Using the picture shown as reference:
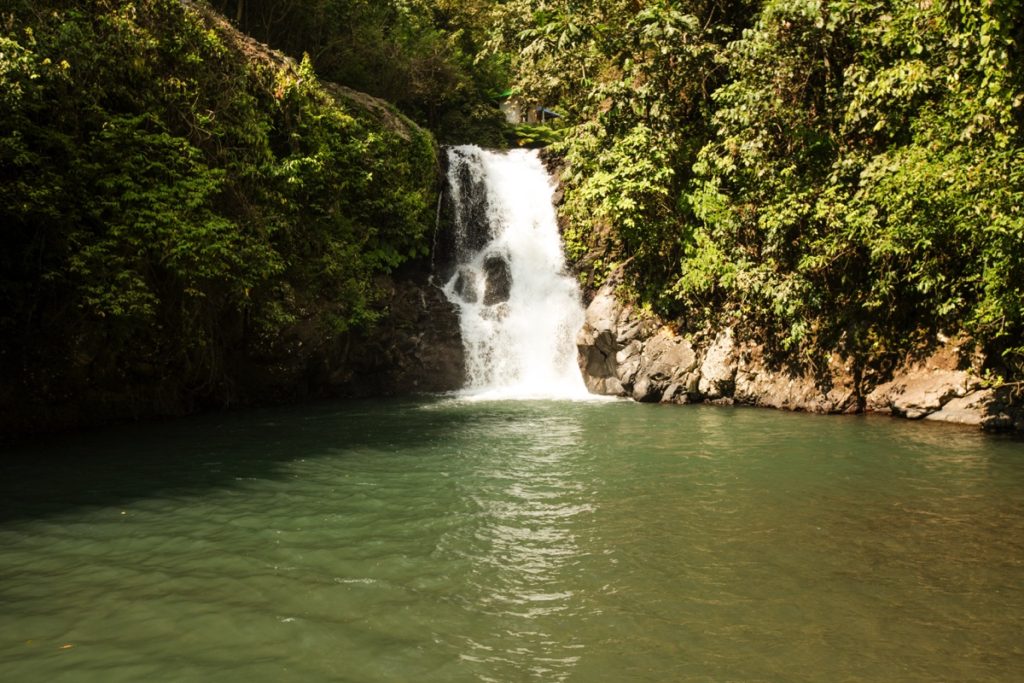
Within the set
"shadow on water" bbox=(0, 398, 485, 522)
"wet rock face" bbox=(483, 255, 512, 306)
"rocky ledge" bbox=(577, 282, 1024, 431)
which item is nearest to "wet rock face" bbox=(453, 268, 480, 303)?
"wet rock face" bbox=(483, 255, 512, 306)

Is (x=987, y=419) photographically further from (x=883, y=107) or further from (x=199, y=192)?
(x=199, y=192)

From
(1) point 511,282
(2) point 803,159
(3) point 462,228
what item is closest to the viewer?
(2) point 803,159

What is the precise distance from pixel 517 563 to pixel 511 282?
51.0ft

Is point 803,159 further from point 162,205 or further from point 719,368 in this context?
point 162,205

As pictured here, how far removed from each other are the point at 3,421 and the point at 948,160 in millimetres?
15700

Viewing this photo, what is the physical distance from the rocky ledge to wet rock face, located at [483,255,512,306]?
344 centimetres

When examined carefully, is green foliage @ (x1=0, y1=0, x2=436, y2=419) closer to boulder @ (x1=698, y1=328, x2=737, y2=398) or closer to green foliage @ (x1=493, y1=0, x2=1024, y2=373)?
green foliage @ (x1=493, y1=0, x2=1024, y2=373)

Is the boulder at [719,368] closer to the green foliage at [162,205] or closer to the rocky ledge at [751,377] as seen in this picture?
the rocky ledge at [751,377]

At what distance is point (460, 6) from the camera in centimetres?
3281

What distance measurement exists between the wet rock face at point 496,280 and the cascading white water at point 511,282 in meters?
0.03

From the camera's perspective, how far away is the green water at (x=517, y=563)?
169 inches

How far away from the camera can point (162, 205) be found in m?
12.3

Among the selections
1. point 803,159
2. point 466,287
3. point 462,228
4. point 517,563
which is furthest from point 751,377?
point 517,563

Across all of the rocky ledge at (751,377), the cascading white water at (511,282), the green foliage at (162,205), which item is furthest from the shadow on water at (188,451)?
the rocky ledge at (751,377)
